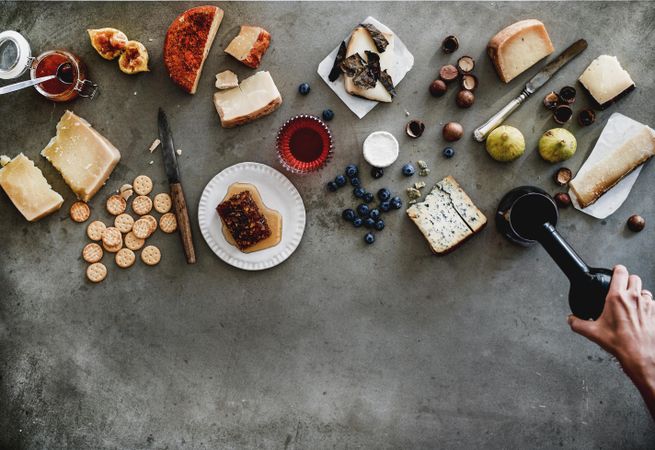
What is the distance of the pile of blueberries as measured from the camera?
2688 mm

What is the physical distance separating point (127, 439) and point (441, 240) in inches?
82.8

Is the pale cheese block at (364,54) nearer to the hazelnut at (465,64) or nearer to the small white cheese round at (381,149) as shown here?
the small white cheese round at (381,149)

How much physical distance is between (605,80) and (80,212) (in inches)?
120

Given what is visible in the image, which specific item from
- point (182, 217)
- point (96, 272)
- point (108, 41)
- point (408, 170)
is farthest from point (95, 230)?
point (408, 170)

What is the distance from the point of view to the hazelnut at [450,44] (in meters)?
2.70

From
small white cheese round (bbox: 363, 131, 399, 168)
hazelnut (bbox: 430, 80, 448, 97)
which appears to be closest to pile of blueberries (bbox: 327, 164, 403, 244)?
small white cheese round (bbox: 363, 131, 399, 168)

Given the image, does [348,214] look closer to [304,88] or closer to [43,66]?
[304,88]

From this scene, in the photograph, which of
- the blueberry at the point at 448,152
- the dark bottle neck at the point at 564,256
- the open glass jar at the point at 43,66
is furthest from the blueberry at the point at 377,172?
the open glass jar at the point at 43,66

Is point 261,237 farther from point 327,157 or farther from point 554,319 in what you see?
point 554,319

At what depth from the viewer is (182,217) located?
8.79ft

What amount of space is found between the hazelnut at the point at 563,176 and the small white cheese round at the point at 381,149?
0.93 m

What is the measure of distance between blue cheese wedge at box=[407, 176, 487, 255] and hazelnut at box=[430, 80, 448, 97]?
0.48m

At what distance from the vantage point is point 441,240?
8.77ft

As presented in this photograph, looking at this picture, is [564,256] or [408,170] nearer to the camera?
[564,256]
